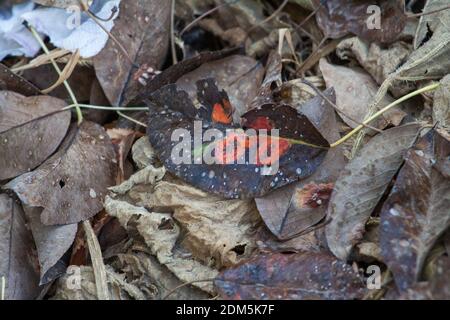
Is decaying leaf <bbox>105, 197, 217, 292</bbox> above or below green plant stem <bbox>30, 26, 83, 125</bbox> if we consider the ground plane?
below

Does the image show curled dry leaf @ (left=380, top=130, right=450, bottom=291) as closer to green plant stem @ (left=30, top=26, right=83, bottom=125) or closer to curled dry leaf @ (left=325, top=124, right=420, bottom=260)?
curled dry leaf @ (left=325, top=124, right=420, bottom=260)

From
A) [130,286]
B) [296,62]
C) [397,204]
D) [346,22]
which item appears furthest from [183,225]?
[346,22]

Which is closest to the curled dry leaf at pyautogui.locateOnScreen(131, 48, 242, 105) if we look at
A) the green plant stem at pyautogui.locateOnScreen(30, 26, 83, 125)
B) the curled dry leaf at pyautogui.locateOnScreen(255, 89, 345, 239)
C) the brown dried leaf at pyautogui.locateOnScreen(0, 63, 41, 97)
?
the green plant stem at pyautogui.locateOnScreen(30, 26, 83, 125)

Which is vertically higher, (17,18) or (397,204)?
(17,18)

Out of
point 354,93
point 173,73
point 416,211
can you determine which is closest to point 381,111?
point 354,93

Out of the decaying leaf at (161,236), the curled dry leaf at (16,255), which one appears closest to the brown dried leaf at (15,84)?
the curled dry leaf at (16,255)

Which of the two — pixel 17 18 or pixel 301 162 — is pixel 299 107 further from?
pixel 17 18
